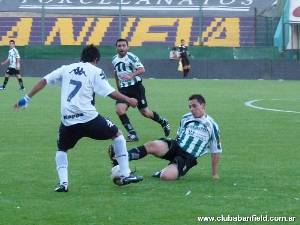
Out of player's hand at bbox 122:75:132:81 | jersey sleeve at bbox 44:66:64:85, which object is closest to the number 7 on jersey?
jersey sleeve at bbox 44:66:64:85

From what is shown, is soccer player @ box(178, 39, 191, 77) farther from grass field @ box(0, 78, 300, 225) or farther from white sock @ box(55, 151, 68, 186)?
white sock @ box(55, 151, 68, 186)

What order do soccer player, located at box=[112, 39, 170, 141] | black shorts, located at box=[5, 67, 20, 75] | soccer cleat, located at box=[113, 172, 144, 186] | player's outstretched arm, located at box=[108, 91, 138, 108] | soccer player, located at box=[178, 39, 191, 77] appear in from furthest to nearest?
soccer player, located at box=[178, 39, 191, 77] → black shorts, located at box=[5, 67, 20, 75] → soccer player, located at box=[112, 39, 170, 141] → soccer cleat, located at box=[113, 172, 144, 186] → player's outstretched arm, located at box=[108, 91, 138, 108]

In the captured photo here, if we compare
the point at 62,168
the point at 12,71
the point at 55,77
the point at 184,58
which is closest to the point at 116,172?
the point at 62,168

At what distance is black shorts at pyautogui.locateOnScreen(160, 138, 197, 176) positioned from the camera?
1209 cm

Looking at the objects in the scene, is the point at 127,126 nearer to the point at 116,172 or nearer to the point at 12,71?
the point at 116,172

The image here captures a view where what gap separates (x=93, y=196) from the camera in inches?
418

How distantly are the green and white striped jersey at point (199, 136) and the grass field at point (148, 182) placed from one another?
1.20ft

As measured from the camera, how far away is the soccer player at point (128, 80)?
17.7 m

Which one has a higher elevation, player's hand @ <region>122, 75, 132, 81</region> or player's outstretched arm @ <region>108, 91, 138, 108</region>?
player's outstretched arm @ <region>108, 91, 138, 108</region>

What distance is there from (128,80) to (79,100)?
23.4ft

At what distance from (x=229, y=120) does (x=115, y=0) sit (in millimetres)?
39286

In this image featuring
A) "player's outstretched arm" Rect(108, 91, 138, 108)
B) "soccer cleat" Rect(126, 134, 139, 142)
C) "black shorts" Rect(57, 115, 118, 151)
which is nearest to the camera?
"player's outstretched arm" Rect(108, 91, 138, 108)

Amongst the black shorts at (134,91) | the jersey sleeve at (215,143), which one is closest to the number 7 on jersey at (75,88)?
the jersey sleeve at (215,143)

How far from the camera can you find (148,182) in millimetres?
11812
